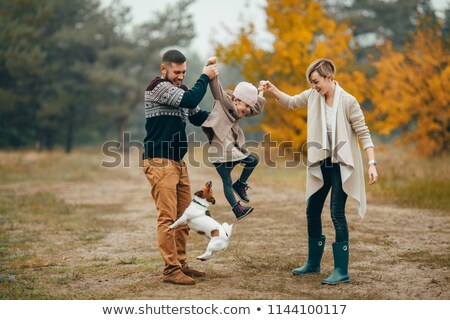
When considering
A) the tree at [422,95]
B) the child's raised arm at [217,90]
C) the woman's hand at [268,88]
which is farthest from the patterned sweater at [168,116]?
the tree at [422,95]

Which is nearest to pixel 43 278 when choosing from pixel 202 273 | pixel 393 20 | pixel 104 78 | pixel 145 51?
pixel 202 273

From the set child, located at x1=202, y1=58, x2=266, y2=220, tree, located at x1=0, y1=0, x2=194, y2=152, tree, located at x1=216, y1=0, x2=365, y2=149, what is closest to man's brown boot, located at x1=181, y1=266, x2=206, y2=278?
child, located at x1=202, y1=58, x2=266, y2=220

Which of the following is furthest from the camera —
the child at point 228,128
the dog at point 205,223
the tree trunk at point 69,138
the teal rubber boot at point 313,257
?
the tree trunk at point 69,138

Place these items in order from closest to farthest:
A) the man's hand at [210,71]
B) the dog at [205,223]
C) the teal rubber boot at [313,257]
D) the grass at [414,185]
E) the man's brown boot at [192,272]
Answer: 1. the dog at [205,223]
2. the man's hand at [210,71]
3. the man's brown boot at [192,272]
4. the teal rubber boot at [313,257]
5. the grass at [414,185]

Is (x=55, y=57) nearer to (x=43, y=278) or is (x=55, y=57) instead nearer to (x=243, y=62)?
(x=243, y=62)

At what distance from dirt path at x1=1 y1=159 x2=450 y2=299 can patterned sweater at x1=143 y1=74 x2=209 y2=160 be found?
4.09ft

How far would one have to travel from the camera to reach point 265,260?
670 centimetres

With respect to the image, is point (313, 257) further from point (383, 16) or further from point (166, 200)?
point (383, 16)

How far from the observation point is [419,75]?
808 inches

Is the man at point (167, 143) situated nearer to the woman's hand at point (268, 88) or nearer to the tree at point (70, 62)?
the woman's hand at point (268, 88)

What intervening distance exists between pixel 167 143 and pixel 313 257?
1904 mm

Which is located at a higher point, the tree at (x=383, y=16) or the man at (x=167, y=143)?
the tree at (x=383, y=16)

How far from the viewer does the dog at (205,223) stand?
516cm

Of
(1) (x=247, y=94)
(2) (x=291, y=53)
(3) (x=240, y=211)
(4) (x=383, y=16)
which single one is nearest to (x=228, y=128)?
(1) (x=247, y=94)
